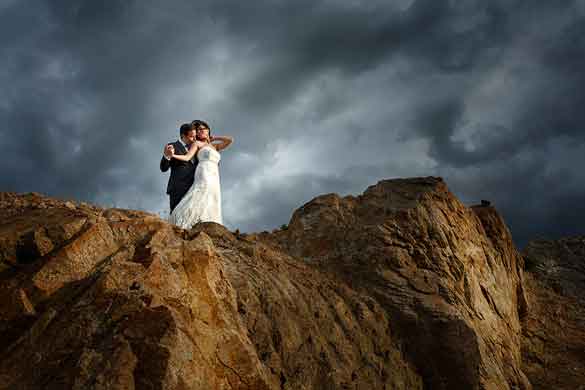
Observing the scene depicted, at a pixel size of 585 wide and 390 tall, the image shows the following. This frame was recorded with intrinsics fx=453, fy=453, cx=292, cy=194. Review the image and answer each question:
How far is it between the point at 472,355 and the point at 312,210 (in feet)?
16.1

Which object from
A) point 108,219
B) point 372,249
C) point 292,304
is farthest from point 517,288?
point 108,219

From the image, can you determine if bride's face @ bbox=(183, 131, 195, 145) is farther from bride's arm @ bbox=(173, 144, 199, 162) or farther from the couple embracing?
bride's arm @ bbox=(173, 144, 199, 162)

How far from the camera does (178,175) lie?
1230cm

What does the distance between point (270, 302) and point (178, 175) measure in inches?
276

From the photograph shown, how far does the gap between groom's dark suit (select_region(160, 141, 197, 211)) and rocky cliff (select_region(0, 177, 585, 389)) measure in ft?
8.90

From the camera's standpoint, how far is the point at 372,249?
954 centimetres

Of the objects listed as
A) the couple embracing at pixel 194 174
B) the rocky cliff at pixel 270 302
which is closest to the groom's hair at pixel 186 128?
the couple embracing at pixel 194 174

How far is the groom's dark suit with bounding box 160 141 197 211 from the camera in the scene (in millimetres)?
12227

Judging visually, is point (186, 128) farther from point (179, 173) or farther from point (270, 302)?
point (270, 302)

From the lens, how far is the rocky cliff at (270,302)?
12.5ft

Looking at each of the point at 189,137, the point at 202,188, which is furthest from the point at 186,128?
the point at 202,188

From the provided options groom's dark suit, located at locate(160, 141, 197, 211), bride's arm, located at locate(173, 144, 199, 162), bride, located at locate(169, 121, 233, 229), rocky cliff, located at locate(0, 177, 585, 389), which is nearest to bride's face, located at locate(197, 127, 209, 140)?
bride, located at locate(169, 121, 233, 229)

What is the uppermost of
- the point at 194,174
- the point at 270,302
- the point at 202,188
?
the point at 194,174

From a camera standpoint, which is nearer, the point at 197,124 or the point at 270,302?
the point at 270,302
